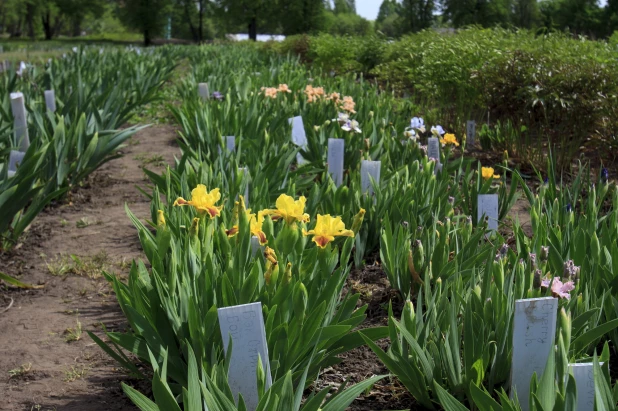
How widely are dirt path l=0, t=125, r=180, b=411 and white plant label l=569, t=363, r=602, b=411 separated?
1.17 meters

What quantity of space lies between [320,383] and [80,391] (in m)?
0.69

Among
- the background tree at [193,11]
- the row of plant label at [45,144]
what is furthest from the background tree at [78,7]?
the row of plant label at [45,144]

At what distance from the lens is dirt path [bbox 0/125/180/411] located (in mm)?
1973

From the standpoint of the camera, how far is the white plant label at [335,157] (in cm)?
323

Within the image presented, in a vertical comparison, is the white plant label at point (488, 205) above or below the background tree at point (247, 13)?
below

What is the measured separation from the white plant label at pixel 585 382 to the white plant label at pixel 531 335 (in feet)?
0.50

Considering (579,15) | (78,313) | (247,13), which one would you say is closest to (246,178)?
(78,313)

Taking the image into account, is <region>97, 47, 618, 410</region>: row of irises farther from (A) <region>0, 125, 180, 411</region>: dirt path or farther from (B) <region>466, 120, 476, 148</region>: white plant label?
(B) <region>466, 120, 476, 148</region>: white plant label

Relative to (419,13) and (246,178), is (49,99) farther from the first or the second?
(419,13)

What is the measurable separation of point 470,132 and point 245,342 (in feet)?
13.7

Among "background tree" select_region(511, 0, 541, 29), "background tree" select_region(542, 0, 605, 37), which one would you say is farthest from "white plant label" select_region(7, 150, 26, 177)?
"background tree" select_region(511, 0, 541, 29)

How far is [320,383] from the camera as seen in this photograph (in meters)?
1.95

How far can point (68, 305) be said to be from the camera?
2627mm

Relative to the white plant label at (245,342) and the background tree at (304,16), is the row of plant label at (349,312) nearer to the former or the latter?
the white plant label at (245,342)
